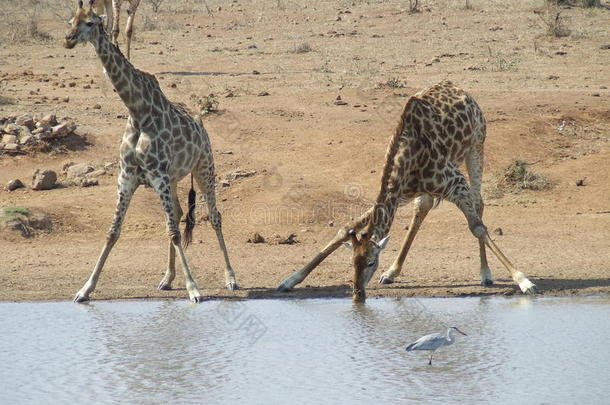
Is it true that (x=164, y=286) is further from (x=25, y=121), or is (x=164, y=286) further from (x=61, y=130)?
(x=25, y=121)

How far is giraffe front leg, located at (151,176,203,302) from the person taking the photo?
1003 centimetres

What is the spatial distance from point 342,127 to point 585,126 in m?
3.75

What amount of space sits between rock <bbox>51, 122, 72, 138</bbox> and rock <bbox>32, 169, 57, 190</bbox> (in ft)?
4.28

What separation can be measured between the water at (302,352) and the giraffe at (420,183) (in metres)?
0.53

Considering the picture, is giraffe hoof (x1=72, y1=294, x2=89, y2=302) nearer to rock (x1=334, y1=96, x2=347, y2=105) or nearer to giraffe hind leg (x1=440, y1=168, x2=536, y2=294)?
giraffe hind leg (x1=440, y1=168, x2=536, y2=294)

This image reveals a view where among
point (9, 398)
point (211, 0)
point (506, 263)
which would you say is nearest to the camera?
point (9, 398)

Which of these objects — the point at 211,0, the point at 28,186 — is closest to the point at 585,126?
the point at 28,186

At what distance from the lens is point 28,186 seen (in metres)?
14.1

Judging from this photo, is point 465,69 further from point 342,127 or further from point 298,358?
point 298,358

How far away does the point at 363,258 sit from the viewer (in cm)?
952

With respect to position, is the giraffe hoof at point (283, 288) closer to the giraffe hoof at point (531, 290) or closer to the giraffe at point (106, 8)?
the giraffe hoof at point (531, 290)

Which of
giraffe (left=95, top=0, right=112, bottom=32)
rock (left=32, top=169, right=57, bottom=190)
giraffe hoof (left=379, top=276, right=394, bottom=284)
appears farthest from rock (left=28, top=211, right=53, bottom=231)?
giraffe (left=95, top=0, right=112, bottom=32)

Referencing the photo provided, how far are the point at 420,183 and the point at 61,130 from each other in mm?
7031

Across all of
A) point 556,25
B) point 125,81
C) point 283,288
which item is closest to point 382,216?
point 283,288
